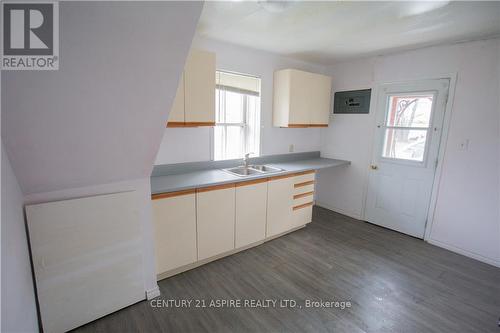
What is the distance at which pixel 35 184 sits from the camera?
1484 mm

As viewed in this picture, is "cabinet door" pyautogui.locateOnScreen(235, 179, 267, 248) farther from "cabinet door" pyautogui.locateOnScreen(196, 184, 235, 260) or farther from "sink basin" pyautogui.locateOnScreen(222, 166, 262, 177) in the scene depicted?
"sink basin" pyautogui.locateOnScreen(222, 166, 262, 177)

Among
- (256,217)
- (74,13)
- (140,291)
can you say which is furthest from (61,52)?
(256,217)

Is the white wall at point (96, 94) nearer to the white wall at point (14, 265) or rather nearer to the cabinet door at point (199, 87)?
the white wall at point (14, 265)

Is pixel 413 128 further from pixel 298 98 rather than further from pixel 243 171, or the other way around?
pixel 243 171

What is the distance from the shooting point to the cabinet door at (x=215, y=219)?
2357 millimetres

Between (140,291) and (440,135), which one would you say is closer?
(140,291)

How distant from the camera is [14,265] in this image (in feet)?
3.95

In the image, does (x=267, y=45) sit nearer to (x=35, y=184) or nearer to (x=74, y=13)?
(x=74, y=13)

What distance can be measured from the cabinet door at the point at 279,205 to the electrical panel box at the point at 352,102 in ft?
5.26

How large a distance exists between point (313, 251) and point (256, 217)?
30.8 inches

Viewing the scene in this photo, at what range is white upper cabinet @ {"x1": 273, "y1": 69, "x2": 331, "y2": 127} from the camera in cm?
325

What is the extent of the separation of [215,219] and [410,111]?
279 centimetres

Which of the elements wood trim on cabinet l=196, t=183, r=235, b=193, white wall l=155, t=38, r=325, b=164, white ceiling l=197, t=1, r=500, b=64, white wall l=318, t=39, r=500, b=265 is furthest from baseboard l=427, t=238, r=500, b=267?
wood trim on cabinet l=196, t=183, r=235, b=193

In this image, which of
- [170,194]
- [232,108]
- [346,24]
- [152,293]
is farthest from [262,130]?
[152,293]
